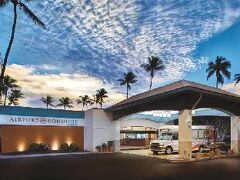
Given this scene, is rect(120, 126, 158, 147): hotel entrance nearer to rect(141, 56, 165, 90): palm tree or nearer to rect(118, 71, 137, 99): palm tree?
rect(141, 56, 165, 90): palm tree

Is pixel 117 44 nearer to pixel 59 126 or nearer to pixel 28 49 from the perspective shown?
pixel 28 49

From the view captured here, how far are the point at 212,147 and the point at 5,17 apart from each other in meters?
25.2

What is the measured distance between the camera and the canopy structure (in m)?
31.9

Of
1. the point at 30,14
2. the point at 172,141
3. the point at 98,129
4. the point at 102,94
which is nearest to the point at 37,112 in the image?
the point at 98,129

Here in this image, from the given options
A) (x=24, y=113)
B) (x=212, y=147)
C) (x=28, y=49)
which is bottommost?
(x=212, y=147)

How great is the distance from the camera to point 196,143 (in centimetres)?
3878

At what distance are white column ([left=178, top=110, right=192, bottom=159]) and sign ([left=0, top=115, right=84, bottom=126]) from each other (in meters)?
13.2

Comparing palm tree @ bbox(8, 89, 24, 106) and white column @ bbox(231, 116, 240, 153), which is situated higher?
palm tree @ bbox(8, 89, 24, 106)

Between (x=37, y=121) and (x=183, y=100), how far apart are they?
15.3 meters

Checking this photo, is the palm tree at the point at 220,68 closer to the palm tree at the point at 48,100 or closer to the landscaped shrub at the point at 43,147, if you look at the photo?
the landscaped shrub at the point at 43,147

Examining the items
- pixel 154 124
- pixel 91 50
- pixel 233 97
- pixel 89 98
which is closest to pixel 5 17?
pixel 91 50

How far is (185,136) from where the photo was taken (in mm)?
32719

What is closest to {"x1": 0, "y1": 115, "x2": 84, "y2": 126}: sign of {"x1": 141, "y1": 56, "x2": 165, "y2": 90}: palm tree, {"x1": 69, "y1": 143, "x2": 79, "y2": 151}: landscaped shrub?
{"x1": 69, "y1": 143, "x2": 79, "y2": 151}: landscaped shrub

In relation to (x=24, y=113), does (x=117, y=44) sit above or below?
above
